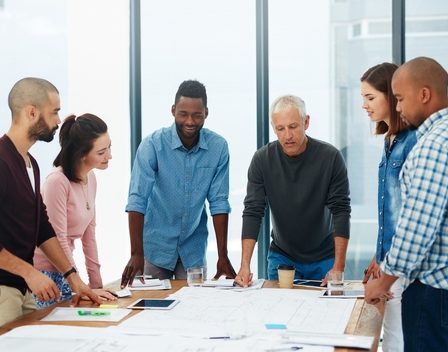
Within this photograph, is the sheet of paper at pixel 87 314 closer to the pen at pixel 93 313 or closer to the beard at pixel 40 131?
the pen at pixel 93 313

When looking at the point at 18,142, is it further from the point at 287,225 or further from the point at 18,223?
the point at 287,225

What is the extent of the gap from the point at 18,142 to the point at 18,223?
1.01ft

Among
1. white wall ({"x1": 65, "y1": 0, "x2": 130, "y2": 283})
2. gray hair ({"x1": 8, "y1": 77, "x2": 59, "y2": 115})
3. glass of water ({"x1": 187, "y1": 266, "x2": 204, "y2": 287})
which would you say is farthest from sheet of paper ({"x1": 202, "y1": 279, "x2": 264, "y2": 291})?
white wall ({"x1": 65, "y1": 0, "x2": 130, "y2": 283})

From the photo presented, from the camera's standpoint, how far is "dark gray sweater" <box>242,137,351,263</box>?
353cm

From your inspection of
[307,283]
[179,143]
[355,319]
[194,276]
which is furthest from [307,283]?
[179,143]

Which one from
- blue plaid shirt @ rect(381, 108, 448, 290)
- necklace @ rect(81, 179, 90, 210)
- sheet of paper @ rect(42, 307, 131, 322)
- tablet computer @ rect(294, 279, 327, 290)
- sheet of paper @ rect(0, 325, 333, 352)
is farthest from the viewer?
necklace @ rect(81, 179, 90, 210)

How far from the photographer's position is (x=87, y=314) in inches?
97.3

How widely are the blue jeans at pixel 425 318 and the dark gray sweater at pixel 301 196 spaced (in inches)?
43.0

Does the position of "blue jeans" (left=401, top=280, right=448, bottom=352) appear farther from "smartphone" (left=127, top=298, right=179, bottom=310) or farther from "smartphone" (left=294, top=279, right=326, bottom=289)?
"smartphone" (left=127, top=298, right=179, bottom=310)

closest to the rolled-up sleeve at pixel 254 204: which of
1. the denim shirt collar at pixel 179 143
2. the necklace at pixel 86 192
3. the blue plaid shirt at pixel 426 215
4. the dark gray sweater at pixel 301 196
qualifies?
the dark gray sweater at pixel 301 196

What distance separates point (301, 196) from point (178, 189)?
66 cm

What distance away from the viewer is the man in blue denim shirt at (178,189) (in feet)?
12.3

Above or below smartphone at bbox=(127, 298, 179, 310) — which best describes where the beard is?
above

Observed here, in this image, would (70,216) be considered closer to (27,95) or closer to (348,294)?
(27,95)
